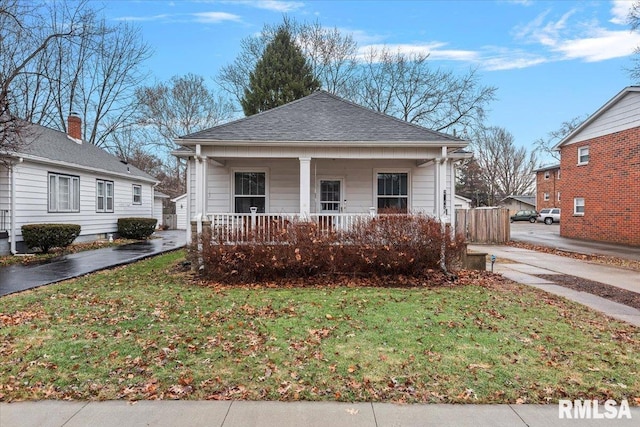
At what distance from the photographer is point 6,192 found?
1205 cm

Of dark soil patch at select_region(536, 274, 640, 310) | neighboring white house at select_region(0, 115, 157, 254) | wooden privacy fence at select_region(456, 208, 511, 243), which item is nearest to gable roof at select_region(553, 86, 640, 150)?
wooden privacy fence at select_region(456, 208, 511, 243)

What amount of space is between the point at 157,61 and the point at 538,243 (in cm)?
2732

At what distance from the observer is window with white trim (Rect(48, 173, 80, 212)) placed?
14.1m

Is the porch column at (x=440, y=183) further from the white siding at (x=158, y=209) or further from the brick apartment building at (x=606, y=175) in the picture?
the white siding at (x=158, y=209)

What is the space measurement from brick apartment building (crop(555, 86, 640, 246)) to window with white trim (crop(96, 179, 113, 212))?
2342 centimetres

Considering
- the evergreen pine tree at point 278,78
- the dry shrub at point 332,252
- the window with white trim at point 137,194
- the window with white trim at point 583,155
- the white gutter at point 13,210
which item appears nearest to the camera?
the dry shrub at point 332,252

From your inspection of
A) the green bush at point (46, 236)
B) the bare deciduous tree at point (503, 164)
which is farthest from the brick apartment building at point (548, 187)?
the green bush at point (46, 236)

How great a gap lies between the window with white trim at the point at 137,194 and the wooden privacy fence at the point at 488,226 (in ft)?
56.6

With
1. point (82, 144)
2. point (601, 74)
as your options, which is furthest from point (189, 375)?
point (601, 74)

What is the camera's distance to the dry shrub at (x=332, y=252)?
7.77 metres

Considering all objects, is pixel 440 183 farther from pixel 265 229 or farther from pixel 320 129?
pixel 265 229

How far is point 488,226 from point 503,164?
43395 mm

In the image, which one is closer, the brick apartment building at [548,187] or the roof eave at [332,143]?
the roof eave at [332,143]

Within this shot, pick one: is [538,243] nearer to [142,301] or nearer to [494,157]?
[142,301]
